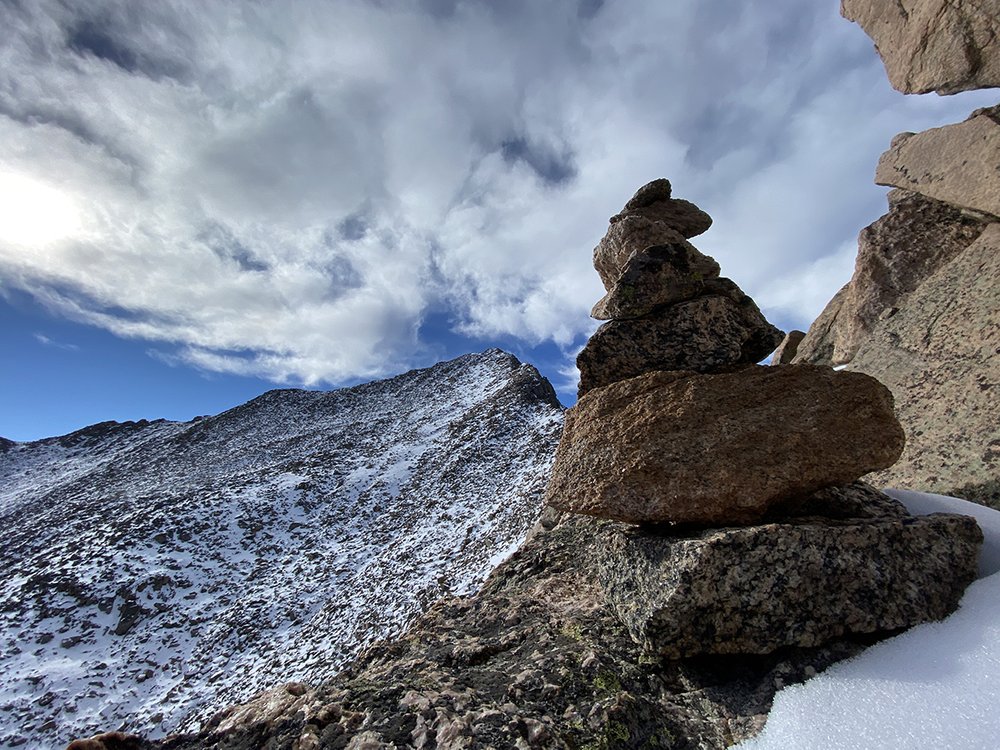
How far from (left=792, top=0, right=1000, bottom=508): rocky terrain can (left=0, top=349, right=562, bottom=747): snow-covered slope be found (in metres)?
13.8

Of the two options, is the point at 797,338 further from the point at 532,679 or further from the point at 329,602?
the point at 329,602

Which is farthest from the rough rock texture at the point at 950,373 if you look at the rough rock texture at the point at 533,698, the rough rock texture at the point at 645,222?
the rough rock texture at the point at 645,222

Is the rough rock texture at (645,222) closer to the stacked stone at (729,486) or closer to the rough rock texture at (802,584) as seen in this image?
the stacked stone at (729,486)

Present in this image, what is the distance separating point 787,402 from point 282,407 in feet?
205

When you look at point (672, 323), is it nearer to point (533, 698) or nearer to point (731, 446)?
point (731, 446)

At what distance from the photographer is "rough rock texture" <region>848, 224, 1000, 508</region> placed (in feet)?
22.8

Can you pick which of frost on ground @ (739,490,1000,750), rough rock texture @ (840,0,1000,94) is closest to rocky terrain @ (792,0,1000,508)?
rough rock texture @ (840,0,1000,94)

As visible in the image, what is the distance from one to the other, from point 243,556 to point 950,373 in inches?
1160

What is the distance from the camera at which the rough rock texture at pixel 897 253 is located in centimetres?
1168

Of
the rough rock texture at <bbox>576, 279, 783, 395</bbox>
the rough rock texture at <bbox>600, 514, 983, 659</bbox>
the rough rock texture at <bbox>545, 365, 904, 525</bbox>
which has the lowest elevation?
the rough rock texture at <bbox>600, 514, 983, 659</bbox>

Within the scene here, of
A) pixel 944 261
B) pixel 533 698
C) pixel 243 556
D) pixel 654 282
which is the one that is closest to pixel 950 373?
pixel 944 261

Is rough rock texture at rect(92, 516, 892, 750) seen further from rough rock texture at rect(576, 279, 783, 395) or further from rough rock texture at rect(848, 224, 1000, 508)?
rough rock texture at rect(848, 224, 1000, 508)

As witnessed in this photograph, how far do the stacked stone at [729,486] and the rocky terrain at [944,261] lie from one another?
9.13 ft

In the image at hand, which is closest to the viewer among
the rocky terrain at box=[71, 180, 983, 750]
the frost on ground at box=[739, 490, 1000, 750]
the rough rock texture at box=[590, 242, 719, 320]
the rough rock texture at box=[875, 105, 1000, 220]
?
the frost on ground at box=[739, 490, 1000, 750]
